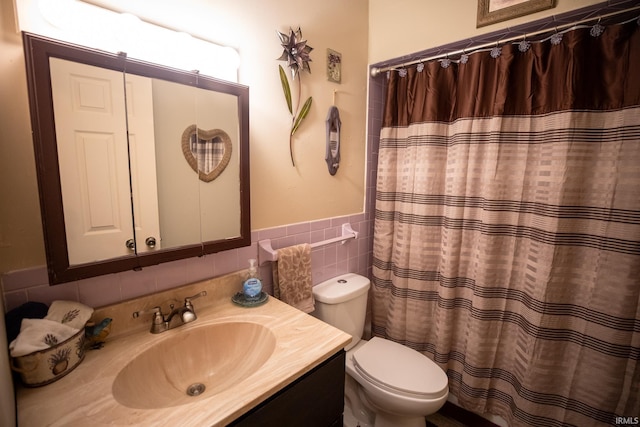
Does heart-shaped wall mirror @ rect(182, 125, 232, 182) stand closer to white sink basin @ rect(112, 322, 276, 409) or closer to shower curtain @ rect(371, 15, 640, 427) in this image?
white sink basin @ rect(112, 322, 276, 409)

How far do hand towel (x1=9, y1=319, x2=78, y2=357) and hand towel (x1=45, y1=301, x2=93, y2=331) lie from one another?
3cm

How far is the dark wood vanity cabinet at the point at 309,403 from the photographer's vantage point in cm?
77

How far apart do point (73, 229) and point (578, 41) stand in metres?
1.98

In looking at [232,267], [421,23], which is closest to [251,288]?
[232,267]

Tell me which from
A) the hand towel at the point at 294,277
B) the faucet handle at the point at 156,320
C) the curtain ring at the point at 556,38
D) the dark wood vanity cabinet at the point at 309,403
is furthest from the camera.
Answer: the hand towel at the point at 294,277

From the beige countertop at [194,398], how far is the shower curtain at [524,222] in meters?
0.92

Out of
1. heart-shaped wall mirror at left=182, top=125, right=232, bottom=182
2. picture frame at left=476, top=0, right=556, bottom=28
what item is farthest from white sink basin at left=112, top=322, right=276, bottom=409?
picture frame at left=476, top=0, right=556, bottom=28

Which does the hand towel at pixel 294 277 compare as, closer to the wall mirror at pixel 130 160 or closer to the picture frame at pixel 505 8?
the wall mirror at pixel 130 160

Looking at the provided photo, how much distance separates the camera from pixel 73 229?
0.84 m

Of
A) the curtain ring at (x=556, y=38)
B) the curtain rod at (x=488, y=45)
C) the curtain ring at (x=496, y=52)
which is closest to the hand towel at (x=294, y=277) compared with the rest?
the curtain rod at (x=488, y=45)

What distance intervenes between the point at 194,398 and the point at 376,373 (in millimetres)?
856

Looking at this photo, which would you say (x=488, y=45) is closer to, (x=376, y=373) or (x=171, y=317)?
(x=376, y=373)

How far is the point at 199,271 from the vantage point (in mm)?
1159

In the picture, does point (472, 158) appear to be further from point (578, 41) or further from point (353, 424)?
point (353, 424)
